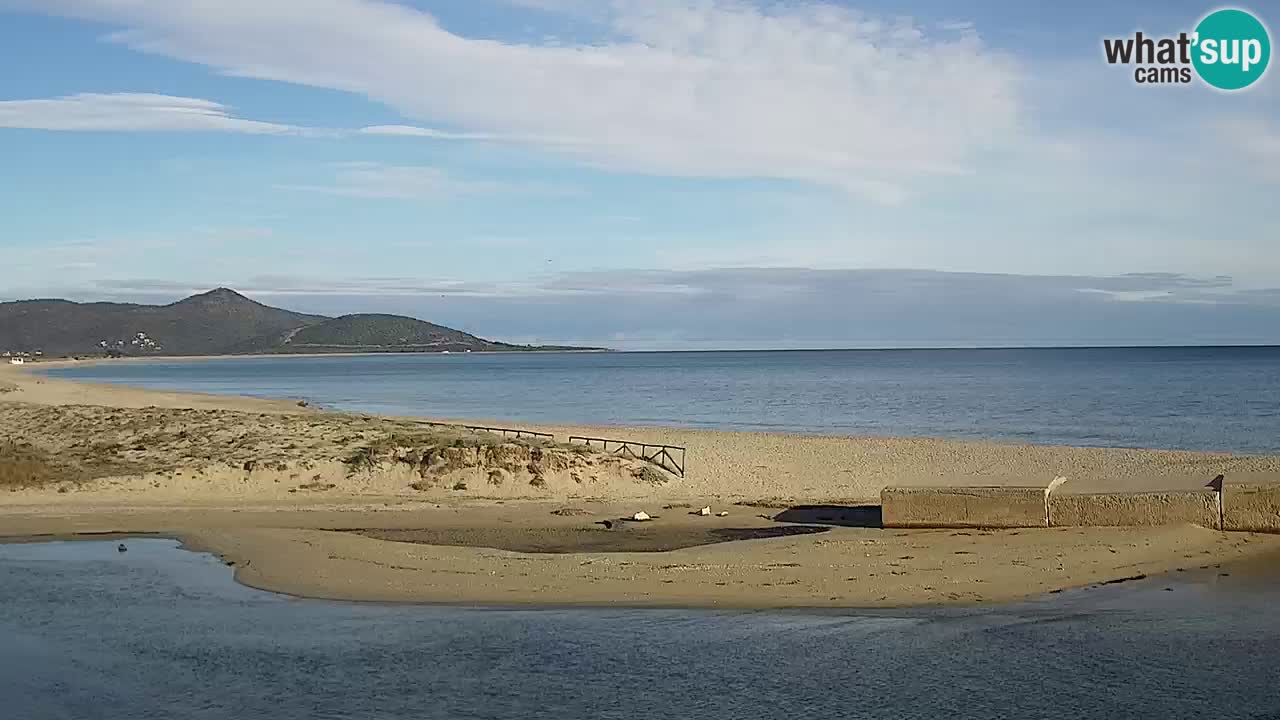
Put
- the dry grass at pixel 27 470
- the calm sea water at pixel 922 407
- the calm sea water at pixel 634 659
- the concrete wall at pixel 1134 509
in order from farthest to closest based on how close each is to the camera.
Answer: the calm sea water at pixel 922 407 < the dry grass at pixel 27 470 < the concrete wall at pixel 1134 509 < the calm sea water at pixel 634 659

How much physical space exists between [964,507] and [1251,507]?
360cm

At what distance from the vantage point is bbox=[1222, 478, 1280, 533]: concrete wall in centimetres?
1605

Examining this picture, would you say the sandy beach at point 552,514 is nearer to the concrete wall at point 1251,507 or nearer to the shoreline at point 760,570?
the shoreline at point 760,570

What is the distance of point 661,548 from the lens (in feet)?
57.1

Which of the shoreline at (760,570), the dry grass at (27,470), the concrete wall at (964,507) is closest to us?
the shoreline at (760,570)

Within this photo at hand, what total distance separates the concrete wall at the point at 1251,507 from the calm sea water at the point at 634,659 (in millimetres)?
2597

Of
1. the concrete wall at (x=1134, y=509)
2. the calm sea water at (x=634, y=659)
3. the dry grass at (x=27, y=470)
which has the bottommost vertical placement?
the calm sea water at (x=634, y=659)

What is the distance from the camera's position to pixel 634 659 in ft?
36.3

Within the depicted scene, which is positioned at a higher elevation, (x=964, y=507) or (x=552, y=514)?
(x=964, y=507)

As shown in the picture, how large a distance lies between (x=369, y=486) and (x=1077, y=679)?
1686 centimetres

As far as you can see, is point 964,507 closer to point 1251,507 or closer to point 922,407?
point 1251,507

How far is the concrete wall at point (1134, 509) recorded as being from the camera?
16375 millimetres

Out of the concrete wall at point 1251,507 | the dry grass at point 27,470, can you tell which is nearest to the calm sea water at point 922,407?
the concrete wall at point 1251,507

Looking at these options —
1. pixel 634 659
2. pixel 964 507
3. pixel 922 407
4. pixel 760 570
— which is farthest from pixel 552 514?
pixel 922 407
